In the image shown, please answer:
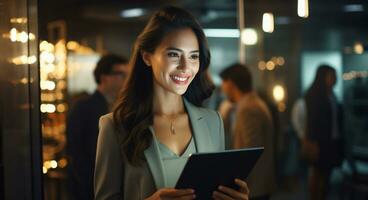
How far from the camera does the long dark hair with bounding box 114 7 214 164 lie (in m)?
2.07

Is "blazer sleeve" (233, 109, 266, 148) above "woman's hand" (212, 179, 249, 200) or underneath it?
above

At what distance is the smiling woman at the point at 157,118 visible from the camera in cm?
206

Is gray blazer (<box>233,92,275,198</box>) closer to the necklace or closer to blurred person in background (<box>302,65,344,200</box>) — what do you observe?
blurred person in background (<box>302,65,344,200</box>)

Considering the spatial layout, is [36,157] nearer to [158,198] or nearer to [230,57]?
[158,198]

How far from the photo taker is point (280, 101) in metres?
6.71

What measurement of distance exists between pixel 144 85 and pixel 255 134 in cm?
188

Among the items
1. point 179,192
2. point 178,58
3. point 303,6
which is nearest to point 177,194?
point 179,192

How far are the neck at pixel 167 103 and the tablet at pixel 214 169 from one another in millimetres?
345

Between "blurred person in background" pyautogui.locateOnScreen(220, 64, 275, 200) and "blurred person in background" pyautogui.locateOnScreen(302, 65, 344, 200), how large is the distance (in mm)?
801

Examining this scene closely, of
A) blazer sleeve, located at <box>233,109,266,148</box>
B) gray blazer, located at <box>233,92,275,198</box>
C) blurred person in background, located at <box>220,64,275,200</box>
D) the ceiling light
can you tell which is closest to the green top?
blurred person in background, located at <box>220,64,275,200</box>

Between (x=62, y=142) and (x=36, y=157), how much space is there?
3445 mm

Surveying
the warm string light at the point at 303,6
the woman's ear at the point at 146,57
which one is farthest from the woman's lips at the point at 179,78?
the warm string light at the point at 303,6

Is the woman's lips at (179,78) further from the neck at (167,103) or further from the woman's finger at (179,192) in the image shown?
the woman's finger at (179,192)

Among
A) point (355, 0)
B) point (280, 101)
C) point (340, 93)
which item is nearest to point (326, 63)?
point (340, 93)
